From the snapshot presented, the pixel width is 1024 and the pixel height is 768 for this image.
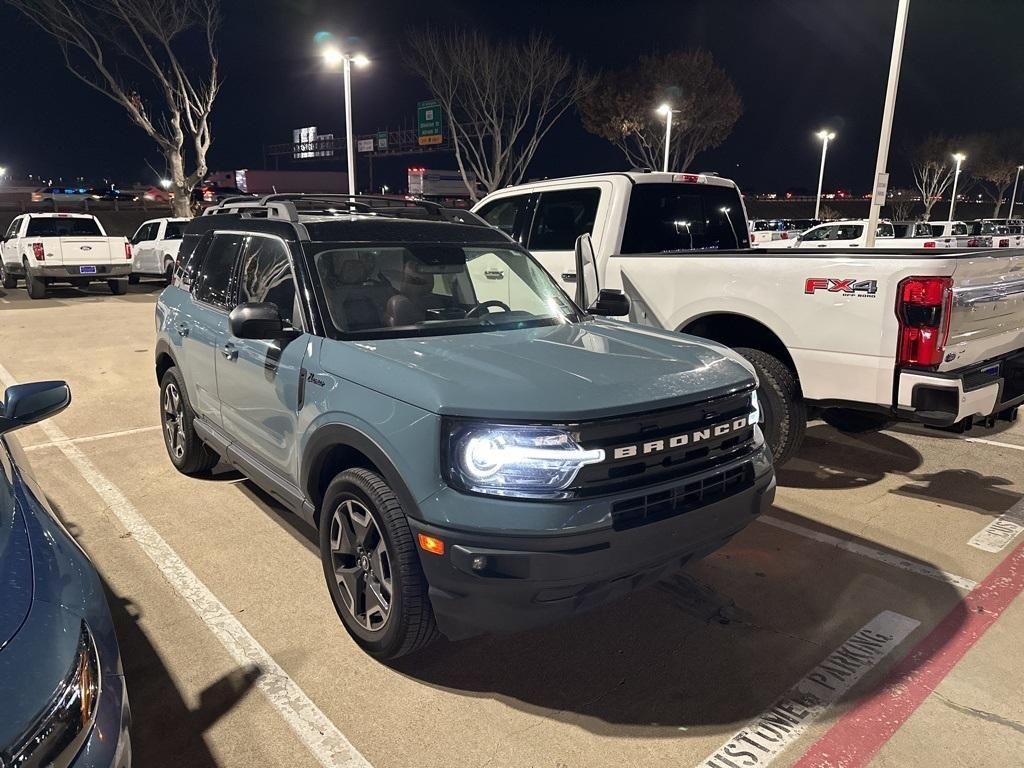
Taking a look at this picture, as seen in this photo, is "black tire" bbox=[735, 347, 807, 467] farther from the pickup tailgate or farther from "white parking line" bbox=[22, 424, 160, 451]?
"white parking line" bbox=[22, 424, 160, 451]

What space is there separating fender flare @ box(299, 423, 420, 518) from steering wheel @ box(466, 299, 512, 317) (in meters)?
1.03

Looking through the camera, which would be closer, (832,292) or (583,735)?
(583,735)

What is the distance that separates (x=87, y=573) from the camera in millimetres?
2189

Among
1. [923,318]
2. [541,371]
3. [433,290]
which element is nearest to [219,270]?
[433,290]

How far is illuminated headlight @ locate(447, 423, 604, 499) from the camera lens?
256 cm

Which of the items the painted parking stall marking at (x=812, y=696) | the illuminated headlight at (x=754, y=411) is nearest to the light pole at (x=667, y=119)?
the illuminated headlight at (x=754, y=411)

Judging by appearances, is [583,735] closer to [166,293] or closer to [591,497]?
[591,497]

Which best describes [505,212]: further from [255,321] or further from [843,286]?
[255,321]

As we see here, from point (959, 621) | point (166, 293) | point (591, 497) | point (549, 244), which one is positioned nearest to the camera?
point (591, 497)

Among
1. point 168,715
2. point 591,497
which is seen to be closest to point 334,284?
point 591,497

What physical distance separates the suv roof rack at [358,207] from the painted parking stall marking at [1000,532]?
3.52 metres

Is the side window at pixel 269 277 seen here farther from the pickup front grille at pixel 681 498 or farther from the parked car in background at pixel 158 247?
the parked car in background at pixel 158 247

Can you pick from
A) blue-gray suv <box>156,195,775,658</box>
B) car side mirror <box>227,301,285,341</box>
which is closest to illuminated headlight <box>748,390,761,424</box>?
blue-gray suv <box>156,195,775,658</box>

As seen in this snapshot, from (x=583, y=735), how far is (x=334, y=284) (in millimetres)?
2282
